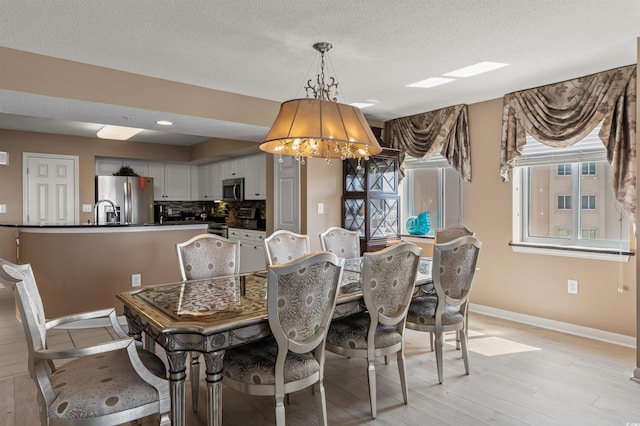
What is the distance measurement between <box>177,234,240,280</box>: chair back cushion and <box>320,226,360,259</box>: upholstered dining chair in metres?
0.87

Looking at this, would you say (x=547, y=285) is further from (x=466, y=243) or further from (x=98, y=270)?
Result: (x=98, y=270)

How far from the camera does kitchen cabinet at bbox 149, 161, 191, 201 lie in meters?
7.17

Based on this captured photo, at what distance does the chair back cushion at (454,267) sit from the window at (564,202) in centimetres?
180

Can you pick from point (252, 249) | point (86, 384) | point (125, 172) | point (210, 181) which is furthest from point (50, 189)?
point (86, 384)

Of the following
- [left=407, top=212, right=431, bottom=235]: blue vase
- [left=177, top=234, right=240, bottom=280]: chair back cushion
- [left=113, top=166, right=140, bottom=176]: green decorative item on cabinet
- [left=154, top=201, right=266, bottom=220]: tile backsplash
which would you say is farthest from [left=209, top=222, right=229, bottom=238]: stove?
[left=177, top=234, right=240, bottom=280]: chair back cushion

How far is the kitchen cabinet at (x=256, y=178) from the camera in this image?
580cm

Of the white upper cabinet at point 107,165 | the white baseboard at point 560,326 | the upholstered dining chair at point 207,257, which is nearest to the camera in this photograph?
the upholstered dining chair at point 207,257

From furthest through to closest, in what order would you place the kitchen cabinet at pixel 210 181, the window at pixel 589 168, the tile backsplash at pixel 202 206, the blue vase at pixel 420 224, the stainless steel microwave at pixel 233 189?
the tile backsplash at pixel 202 206 < the kitchen cabinet at pixel 210 181 < the stainless steel microwave at pixel 233 189 < the blue vase at pixel 420 224 < the window at pixel 589 168

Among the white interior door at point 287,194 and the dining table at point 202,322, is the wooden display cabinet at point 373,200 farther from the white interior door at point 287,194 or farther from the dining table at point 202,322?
the dining table at point 202,322

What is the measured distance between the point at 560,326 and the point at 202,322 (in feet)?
11.8

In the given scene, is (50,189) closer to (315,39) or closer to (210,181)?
(210,181)

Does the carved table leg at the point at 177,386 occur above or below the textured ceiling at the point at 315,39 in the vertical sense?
below

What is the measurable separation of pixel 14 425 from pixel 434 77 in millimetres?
3937

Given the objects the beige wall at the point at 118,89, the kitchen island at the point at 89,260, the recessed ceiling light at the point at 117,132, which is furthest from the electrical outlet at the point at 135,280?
the recessed ceiling light at the point at 117,132
